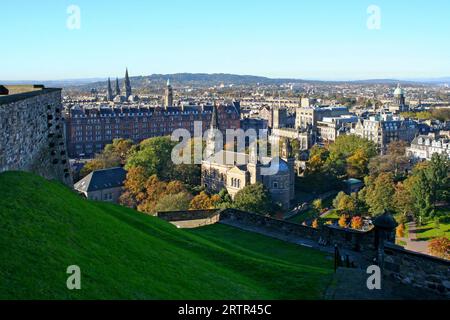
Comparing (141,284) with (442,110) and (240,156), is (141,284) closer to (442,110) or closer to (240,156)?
(240,156)

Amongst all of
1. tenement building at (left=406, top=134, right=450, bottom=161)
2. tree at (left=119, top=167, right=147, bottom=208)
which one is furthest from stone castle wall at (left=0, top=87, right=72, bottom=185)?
tenement building at (left=406, top=134, right=450, bottom=161)

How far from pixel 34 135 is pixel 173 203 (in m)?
33.1

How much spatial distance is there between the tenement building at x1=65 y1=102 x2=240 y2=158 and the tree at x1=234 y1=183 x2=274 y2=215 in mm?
57215

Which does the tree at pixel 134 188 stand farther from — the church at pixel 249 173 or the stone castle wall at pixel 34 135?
the stone castle wall at pixel 34 135

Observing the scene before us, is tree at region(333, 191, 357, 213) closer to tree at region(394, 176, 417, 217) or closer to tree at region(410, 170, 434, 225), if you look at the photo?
tree at region(394, 176, 417, 217)

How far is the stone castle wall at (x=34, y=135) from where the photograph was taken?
40.6ft

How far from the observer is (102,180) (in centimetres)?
5884

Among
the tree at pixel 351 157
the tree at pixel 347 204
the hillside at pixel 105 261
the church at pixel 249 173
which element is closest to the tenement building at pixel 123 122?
the tree at pixel 351 157

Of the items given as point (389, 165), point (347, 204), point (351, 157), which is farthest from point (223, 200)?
point (389, 165)

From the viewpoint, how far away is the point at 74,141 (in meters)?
102

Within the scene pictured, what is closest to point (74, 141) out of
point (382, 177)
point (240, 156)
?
point (240, 156)

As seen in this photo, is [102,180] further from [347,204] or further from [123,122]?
[123,122]
